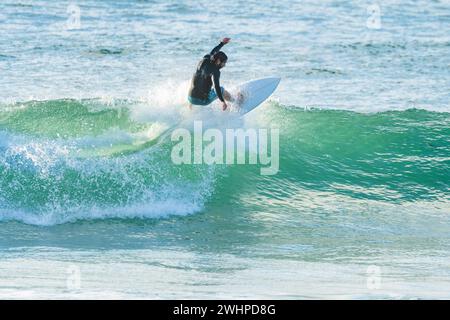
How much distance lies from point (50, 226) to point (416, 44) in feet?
46.3

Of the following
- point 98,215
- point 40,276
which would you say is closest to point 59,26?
point 98,215

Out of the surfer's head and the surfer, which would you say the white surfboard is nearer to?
the surfer

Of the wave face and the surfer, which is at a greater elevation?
the surfer

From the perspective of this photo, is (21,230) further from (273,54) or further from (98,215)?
(273,54)

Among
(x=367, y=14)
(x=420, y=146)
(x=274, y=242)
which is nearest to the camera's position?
(x=274, y=242)

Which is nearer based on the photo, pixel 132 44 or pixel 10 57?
pixel 10 57

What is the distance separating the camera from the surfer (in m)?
14.4

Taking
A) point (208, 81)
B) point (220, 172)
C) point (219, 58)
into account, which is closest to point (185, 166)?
point (220, 172)

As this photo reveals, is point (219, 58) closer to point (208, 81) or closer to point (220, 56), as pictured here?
point (220, 56)

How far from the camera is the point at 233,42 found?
2498 centimetres

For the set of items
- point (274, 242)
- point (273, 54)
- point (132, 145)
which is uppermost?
point (273, 54)

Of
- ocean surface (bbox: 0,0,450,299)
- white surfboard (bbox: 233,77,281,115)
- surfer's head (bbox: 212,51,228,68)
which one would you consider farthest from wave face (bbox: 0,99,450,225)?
surfer's head (bbox: 212,51,228,68)
